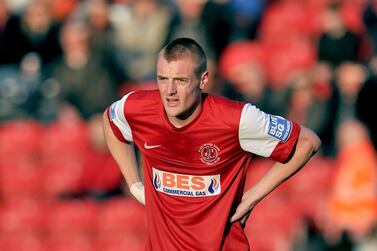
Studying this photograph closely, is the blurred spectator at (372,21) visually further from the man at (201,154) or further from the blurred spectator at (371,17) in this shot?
the man at (201,154)

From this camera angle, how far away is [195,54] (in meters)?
5.83

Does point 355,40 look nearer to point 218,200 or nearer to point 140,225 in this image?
point 140,225

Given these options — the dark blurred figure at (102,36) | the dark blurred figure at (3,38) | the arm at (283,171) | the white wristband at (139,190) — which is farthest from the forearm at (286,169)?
the dark blurred figure at (3,38)

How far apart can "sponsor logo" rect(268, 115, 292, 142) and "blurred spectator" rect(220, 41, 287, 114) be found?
523 cm

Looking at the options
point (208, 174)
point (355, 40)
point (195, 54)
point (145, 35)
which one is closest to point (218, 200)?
point (208, 174)

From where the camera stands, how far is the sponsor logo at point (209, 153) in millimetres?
6027

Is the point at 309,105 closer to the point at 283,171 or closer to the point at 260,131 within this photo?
the point at 283,171

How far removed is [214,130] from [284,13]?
7451mm

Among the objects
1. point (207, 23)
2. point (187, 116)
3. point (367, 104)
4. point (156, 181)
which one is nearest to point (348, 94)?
point (367, 104)

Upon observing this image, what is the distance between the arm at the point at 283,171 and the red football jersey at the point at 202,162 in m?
0.05

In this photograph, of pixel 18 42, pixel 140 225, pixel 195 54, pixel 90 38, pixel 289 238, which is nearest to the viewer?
pixel 195 54

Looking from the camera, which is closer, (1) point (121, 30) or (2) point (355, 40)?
(2) point (355, 40)

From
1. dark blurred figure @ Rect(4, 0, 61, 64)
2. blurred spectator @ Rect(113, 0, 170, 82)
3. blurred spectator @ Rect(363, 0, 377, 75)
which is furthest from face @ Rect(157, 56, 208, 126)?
dark blurred figure @ Rect(4, 0, 61, 64)

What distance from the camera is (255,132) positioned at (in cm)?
595
